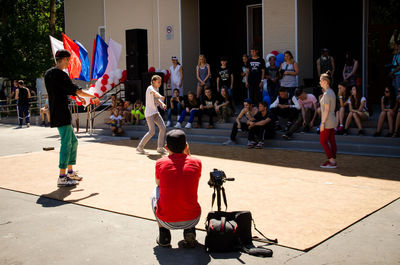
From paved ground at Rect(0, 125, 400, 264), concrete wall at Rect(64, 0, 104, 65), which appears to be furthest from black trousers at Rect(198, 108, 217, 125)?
concrete wall at Rect(64, 0, 104, 65)

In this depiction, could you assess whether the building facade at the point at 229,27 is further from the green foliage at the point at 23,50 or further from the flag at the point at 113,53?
the green foliage at the point at 23,50

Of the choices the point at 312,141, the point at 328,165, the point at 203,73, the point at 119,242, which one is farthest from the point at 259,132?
the point at 119,242

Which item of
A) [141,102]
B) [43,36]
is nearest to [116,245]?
[141,102]

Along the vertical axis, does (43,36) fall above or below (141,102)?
above

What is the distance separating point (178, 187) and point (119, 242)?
3.15 ft

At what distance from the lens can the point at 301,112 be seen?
38.1 ft

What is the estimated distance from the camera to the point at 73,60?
15.9 meters

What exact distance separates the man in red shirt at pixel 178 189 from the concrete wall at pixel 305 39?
9808mm

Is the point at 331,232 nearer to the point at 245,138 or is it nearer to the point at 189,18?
the point at 245,138

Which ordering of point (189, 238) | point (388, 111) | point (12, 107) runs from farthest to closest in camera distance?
point (12, 107) < point (388, 111) < point (189, 238)

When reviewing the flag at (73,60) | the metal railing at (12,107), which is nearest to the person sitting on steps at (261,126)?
the flag at (73,60)

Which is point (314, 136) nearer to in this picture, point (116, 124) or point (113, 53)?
point (116, 124)

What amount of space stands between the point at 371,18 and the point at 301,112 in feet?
17.3

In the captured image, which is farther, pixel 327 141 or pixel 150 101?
pixel 150 101
